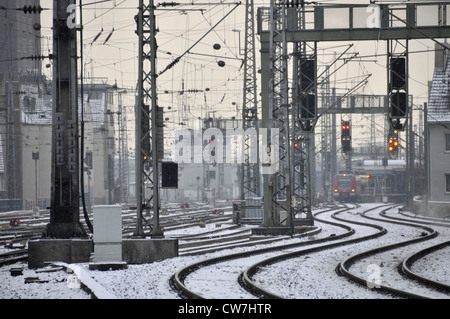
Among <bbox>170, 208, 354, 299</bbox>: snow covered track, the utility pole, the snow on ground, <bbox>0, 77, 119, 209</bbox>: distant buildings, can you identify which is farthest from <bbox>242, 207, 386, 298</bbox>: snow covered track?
<bbox>0, 77, 119, 209</bbox>: distant buildings

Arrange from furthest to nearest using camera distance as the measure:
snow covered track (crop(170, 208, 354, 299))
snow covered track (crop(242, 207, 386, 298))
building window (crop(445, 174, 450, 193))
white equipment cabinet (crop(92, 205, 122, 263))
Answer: building window (crop(445, 174, 450, 193)) < white equipment cabinet (crop(92, 205, 122, 263)) < snow covered track (crop(170, 208, 354, 299)) < snow covered track (crop(242, 207, 386, 298))

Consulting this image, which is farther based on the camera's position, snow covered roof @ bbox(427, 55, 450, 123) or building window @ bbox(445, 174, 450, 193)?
snow covered roof @ bbox(427, 55, 450, 123)

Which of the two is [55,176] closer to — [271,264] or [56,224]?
[56,224]

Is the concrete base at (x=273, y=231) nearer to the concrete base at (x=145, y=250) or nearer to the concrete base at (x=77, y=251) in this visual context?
the concrete base at (x=145, y=250)

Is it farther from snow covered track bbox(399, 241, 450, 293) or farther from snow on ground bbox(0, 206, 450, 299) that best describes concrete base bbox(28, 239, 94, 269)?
snow covered track bbox(399, 241, 450, 293)

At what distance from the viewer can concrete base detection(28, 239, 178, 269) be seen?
1977 centimetres

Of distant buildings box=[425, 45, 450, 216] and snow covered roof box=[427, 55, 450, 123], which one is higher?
snow covered roof box=[427, 55, 450, 123]

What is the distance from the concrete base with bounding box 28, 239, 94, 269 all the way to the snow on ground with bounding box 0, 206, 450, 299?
0.44 m

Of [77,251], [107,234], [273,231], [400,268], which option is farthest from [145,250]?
[273,231]

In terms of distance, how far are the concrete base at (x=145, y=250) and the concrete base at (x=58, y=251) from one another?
2.87ft

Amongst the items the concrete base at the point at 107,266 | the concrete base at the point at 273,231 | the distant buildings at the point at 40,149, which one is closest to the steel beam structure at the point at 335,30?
the concrete base at the point at 273,231

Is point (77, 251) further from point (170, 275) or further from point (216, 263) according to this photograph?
point (170, 275)
